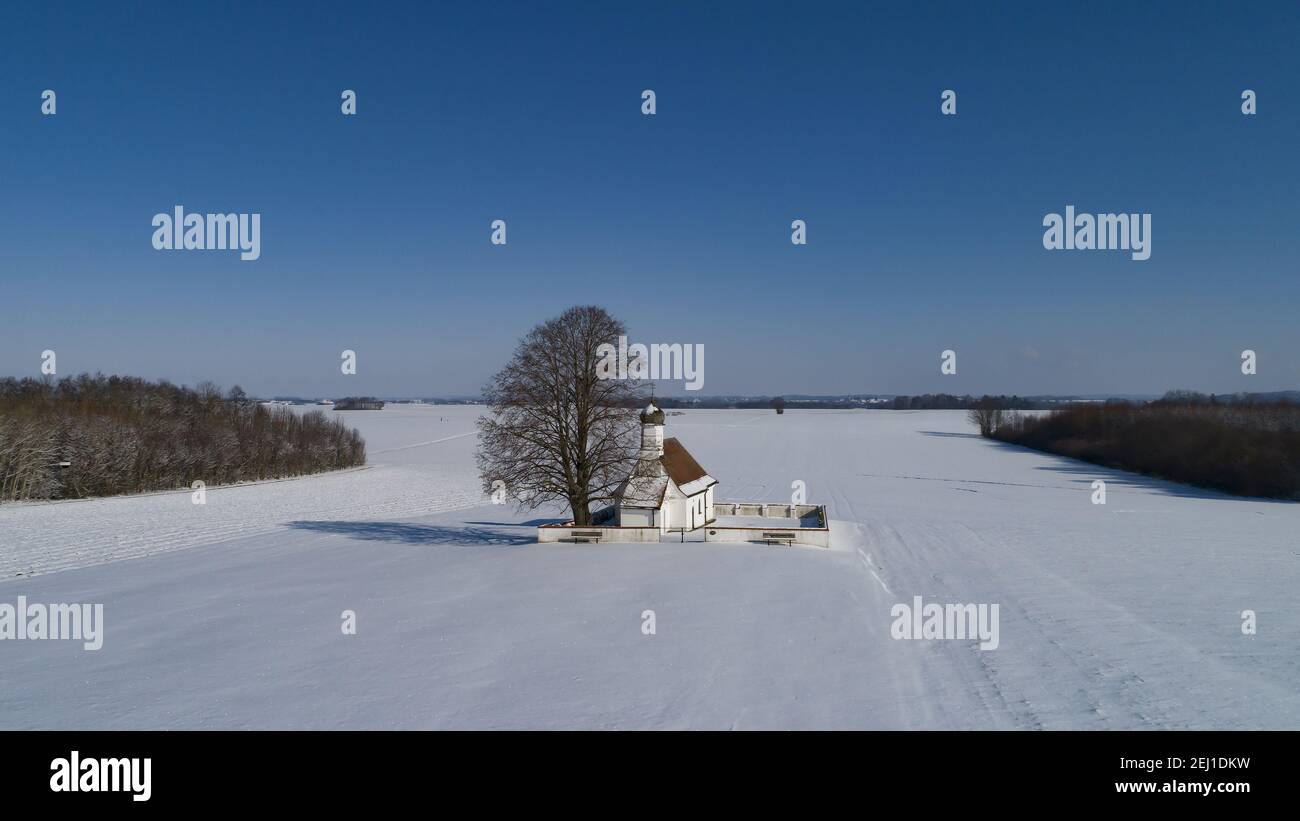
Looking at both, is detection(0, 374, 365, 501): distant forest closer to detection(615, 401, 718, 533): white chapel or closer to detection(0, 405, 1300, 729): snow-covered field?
detection(0, 405, 1300, 729): snow-covered field

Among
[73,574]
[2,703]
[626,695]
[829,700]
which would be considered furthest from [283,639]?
[73,574]

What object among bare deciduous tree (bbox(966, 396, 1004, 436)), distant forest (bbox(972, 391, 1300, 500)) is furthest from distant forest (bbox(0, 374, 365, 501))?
bare deciduous tree (bbox(966, 396, 1004, 436))

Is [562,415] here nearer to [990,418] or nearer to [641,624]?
[641,624]

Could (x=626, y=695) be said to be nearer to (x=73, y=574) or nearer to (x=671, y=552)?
(x=671, y=552)

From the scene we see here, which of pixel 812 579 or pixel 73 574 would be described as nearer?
pixel 812 579

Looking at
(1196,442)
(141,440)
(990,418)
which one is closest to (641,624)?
(141,440)
